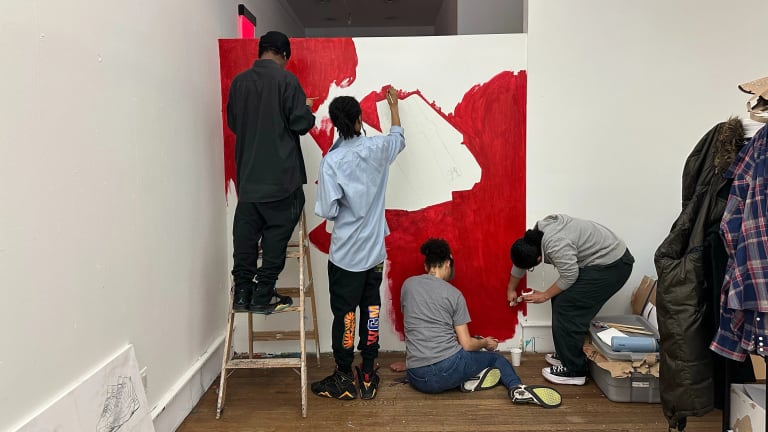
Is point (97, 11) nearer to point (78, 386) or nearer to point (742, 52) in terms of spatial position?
point (78, 386)

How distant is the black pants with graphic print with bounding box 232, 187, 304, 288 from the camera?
2.48m

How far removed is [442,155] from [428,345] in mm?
1146

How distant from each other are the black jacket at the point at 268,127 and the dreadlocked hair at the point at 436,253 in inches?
32.2

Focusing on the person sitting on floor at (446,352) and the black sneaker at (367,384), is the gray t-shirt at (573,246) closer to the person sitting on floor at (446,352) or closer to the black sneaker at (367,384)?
the person sitting on floor at (446,352)

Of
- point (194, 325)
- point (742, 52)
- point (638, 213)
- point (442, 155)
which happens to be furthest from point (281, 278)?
point (742, 52)

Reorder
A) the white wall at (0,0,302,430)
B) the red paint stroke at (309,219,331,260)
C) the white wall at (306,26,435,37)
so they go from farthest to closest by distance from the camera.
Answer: the white wall at (306,26,435,37), the red paint stroke at (309,219,331,260), the white wall at (0,0,302,430)

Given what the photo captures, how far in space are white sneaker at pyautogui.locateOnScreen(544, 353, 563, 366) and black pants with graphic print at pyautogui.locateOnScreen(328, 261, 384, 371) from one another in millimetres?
1054

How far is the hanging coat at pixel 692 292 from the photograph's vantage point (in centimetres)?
169

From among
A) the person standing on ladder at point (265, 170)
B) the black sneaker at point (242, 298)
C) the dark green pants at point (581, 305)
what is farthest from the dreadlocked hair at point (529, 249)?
the black sneaker at point (242, 298)

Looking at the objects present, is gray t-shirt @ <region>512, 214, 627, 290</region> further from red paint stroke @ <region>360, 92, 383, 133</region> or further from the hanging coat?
red paint stroke @ <region>360, 92, 383, 133</region>

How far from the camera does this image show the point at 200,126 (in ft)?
8.84

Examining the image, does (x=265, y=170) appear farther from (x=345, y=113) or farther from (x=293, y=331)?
(x=293, y=331)

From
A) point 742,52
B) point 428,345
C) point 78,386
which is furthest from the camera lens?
point 742,52

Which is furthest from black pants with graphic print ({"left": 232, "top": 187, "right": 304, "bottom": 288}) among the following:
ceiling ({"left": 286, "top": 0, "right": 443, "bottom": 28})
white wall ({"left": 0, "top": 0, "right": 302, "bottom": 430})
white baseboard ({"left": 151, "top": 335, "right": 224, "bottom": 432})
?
ceiling ({"left": 286, "top": 0, "right": 443, "bottom": 28})
